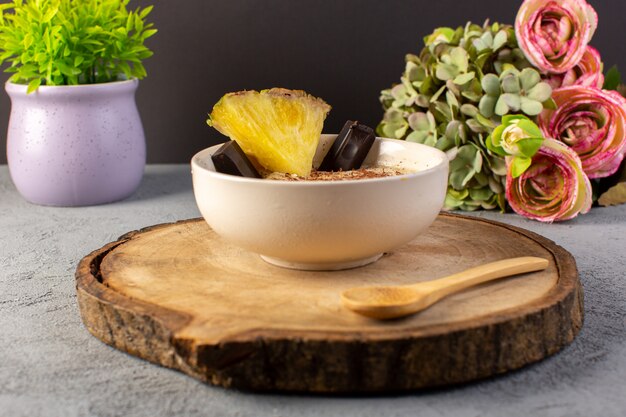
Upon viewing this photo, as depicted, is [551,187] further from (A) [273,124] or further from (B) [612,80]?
(A) [273,124]

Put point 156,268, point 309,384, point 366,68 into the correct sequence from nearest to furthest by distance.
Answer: point 309,384
point 156,268
point 366,68

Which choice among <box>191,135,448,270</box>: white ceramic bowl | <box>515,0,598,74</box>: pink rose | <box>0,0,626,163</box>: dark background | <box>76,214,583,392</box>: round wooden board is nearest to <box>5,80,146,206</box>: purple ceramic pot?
<box>0,0,626,163</box>: dark background

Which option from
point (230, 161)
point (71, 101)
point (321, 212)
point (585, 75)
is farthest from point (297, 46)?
point (321, 212)

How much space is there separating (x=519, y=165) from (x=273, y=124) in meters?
0.60

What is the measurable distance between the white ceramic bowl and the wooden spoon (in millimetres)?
75

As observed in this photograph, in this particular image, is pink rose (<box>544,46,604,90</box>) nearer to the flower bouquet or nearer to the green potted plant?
the flower bouquet

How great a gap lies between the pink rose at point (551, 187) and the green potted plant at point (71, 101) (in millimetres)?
826

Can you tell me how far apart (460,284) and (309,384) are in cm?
22

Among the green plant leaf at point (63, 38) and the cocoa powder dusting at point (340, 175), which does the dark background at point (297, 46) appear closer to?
the green plant leaf at point (63, 38)

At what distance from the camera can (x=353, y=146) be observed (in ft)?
3.57

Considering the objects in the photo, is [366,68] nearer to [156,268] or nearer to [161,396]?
[156,268]

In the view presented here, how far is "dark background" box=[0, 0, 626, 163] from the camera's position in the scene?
6.49 feet

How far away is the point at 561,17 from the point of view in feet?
4.91

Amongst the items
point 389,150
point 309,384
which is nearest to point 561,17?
point 389,150
